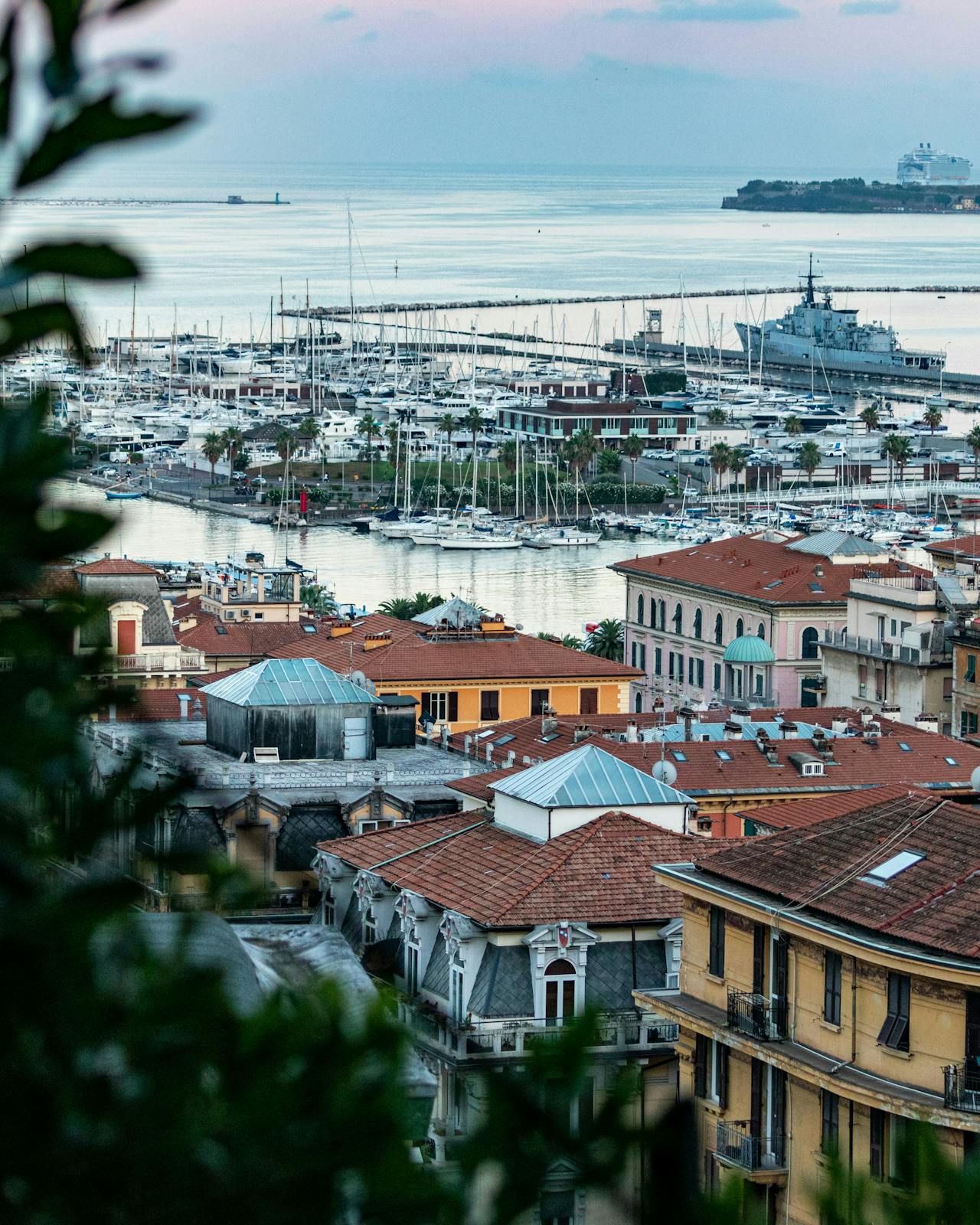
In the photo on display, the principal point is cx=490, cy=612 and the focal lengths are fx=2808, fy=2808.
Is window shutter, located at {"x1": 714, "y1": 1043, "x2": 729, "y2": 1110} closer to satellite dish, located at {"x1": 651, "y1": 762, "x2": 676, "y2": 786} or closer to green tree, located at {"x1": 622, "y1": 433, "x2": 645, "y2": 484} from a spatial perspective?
satellite dish, located at {"x1": 651, "y1": 762, "x2": 676, "y2": 786}

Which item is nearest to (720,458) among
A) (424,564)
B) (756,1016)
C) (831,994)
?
(424,564)

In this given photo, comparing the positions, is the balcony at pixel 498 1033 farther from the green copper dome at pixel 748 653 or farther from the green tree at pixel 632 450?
the green tree at pixel 632 450

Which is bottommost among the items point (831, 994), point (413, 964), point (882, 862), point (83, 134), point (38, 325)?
point (413, 964)

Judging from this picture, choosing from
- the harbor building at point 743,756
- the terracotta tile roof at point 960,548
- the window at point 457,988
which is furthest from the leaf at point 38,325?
the terracotta tile roof at point 960,548

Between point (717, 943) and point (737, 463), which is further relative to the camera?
point (737, 463)

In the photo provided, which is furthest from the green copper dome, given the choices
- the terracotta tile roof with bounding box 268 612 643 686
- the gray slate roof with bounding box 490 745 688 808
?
the gray slate roof with bounding box 490 745 688 808

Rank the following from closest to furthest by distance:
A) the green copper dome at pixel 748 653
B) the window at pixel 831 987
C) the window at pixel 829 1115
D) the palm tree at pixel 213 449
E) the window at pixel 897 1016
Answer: the window at pixel 897 1016
the window at pixel 829 1115
the window at pixel 831 987
the green copper dome at pixel 748 653
the palm tree at pixel 213 449

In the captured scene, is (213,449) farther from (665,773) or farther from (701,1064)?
(701,1064)
